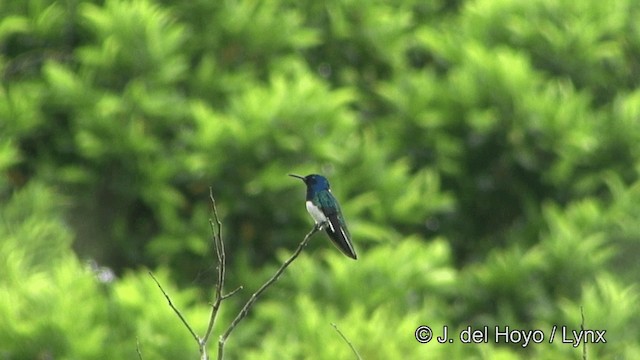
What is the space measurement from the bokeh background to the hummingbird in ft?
5.09

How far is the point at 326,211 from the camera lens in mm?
2807

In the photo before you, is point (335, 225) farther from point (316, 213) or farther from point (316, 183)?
point (316, 183)

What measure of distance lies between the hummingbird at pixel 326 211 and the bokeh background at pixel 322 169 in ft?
5.09

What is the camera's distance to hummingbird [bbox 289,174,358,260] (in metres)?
2.64

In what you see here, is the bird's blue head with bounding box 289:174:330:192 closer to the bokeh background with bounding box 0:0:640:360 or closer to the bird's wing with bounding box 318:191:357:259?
the bird's wing with bounding box 318:191:357:259

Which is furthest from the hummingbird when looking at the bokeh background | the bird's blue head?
the bokeh background

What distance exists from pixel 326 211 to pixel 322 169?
8.29 feet

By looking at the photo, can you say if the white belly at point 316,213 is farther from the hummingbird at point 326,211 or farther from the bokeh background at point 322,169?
the bokeh background at point 322,169

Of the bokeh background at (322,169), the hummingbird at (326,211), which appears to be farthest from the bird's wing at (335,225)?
the bokeh background at (322,169)

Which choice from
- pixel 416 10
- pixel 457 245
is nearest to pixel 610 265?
pixel 457 245

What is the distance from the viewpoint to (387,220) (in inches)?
217

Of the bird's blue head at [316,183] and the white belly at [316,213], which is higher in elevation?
the bird's blue head at [316,183]

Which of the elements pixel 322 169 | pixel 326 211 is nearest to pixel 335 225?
pixel 326 211

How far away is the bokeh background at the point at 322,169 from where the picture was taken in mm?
4836
